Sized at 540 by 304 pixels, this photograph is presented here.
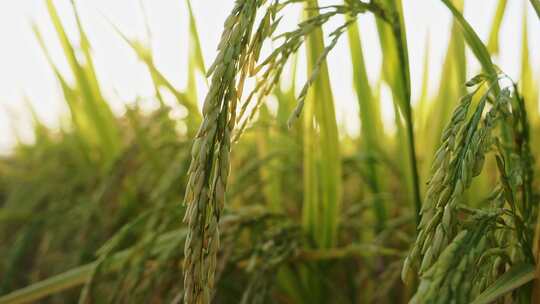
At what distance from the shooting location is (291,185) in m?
1.90

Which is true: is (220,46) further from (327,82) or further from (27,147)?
(27,147)

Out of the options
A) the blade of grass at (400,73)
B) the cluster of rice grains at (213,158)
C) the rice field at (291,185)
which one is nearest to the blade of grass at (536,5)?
the rice field at (291,185)

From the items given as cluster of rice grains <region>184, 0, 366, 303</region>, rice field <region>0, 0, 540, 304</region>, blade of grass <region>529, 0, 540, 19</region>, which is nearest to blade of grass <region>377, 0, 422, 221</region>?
rice field <region>0, 0, 540, 304</region>

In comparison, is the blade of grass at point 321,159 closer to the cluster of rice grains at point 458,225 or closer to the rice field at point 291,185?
the rice field at point 291,185

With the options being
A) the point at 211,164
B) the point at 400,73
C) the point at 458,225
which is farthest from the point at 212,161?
the point at 400,73

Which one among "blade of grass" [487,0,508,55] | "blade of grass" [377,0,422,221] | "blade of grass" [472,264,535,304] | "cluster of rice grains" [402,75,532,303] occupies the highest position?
"blade of grass" [487,0,508,55]

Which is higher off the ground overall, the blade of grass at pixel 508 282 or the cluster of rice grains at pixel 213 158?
the cluster of rice grains at pixel 213 158

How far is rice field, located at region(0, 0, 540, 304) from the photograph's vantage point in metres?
0.69

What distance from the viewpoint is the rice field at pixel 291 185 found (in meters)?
0.69

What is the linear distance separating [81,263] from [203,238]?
1.14 m

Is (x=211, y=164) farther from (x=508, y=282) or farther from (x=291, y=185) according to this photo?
(x=291, y=185)

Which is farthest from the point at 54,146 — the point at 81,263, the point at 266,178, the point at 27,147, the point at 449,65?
the point at 449,65

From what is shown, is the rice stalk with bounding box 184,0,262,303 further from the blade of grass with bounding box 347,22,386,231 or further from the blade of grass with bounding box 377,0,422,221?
the blade of grass with bounding box 347,22,386,231

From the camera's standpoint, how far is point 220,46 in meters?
0.71
